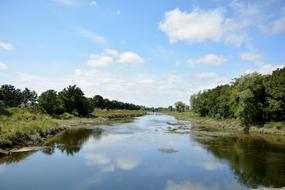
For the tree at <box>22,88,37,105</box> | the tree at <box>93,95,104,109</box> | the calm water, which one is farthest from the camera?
the tree at <box>93,95,104,109</box>

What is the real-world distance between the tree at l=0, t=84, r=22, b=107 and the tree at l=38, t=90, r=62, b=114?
46.4m

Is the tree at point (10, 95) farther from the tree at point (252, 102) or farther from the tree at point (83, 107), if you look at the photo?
the tree at point (252, 102)

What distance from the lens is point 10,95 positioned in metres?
130

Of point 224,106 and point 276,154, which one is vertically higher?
point 224,106

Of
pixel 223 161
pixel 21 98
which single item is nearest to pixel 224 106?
pixel 223 161

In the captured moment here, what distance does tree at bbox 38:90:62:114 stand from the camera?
8139cm

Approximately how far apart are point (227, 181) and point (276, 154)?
14.4 metres

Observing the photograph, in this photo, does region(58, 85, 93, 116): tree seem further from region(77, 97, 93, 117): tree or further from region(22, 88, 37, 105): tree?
region(22, 88, 37, 105): tree

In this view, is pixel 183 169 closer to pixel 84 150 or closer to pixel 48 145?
pixel 84 150

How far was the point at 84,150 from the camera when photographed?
34.7 m

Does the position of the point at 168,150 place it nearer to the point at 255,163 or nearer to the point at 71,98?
the point at 255,163

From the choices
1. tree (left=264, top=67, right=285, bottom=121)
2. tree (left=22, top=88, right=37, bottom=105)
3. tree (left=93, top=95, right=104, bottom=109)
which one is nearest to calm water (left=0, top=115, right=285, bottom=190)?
tree (left=264, top=67, right=285, bottom=121)

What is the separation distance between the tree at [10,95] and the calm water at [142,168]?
99.4 m

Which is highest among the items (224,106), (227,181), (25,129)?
(224,106)
